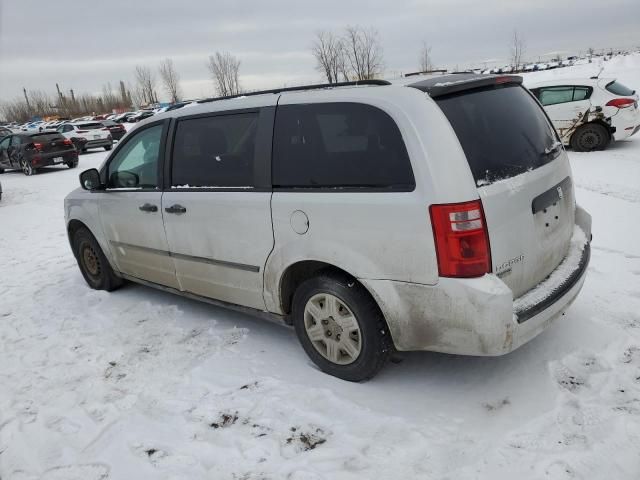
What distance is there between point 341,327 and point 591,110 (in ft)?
32.3

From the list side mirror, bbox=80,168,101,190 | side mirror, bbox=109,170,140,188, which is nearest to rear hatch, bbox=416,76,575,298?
side mirror, bbox=109,170,140,188

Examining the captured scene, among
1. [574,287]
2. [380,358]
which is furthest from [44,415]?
[574,287]

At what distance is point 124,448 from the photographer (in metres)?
2.78

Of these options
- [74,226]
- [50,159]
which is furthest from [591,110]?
[50,159]

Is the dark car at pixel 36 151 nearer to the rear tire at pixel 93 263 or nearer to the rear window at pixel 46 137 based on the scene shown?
the rear window at pixel 46 137

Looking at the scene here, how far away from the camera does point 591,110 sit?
10.5m

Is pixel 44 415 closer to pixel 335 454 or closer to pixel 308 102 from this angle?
pixel 335 454

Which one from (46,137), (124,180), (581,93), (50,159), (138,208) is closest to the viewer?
(138,208)

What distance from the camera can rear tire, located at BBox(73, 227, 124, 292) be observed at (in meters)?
5.13

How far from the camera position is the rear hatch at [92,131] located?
71.1 ft

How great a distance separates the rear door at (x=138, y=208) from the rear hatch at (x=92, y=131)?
19253 mm

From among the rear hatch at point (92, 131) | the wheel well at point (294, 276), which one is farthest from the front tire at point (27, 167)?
the wheel well at point (294, 276)

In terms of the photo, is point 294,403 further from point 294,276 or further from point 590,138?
point 590,138

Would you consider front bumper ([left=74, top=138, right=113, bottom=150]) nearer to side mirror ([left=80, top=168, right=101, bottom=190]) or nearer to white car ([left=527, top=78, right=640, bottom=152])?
white car ([left=527, top=78, right=640, bottom=152])
